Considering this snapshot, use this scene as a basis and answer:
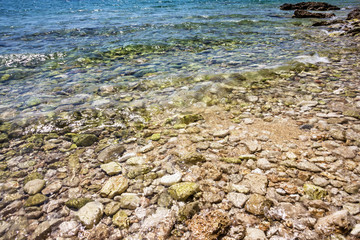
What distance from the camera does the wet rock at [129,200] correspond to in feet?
7.41

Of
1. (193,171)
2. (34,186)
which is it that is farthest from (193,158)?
(34,186)

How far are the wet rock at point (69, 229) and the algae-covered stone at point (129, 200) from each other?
498 millimetres

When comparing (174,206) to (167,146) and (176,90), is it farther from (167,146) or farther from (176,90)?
(176,90)

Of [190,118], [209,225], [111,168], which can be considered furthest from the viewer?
[190,118]

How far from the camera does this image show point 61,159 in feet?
10.4

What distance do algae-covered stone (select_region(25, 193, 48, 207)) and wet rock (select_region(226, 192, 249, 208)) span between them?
7.43ft

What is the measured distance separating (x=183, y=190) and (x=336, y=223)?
1.53 metres

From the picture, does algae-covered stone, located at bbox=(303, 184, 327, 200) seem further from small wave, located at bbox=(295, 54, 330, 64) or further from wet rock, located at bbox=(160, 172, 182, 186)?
small wave, located at bbox=(295, 54, 330, 64)

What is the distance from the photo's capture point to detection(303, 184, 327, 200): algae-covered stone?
2.17 meters

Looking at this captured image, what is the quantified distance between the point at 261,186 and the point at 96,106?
3883mm

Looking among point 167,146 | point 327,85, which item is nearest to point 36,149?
point 167,146

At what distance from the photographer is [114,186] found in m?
2.52

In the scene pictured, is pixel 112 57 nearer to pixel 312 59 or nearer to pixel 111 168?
pixel 111 168

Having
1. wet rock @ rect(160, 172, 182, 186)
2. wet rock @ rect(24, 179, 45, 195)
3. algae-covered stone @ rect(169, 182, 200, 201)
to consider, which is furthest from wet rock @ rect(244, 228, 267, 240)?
wet rock @ rect(24, 179, 45, 195)
